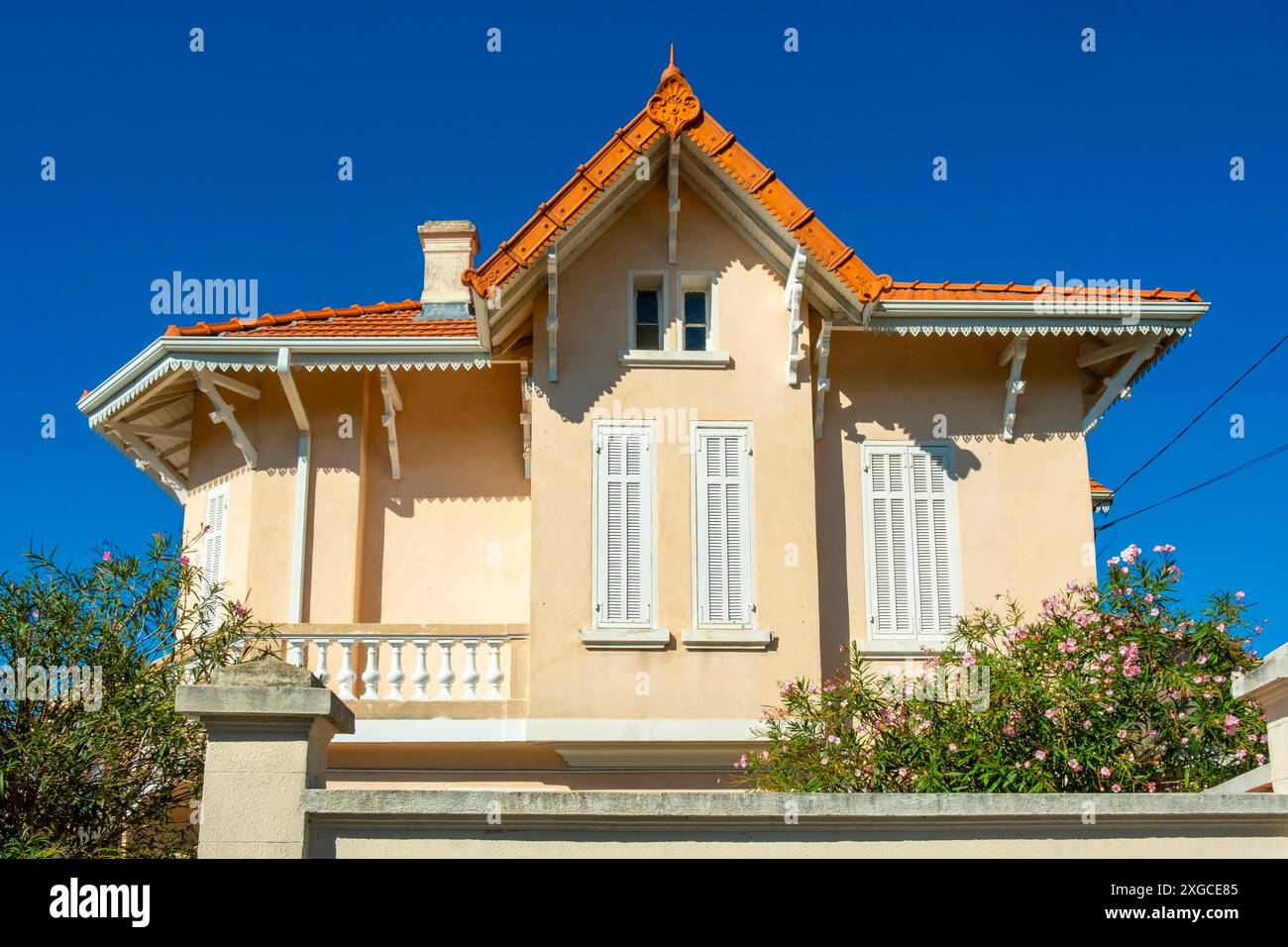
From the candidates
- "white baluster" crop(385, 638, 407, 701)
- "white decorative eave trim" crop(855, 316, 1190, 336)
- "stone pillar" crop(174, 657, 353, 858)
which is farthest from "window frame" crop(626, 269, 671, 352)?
"stone pillar" crop(174, 657, 353, 858)

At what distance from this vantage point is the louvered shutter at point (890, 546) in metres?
15.3

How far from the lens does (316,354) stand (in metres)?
15.5

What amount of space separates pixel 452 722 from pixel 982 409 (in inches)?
256

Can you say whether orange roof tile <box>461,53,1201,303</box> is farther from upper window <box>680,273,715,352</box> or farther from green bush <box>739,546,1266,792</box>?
green bush <box>739,546,1266,792</box>

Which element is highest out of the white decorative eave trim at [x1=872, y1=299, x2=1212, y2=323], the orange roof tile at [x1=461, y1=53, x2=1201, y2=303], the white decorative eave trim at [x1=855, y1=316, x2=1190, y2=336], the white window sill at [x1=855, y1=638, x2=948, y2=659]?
the orange roof tile at [x1=461, y1=53, x2=1201, y2=303]

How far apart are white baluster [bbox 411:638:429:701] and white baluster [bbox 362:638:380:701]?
0.35m

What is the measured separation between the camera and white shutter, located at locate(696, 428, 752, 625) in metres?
14.6

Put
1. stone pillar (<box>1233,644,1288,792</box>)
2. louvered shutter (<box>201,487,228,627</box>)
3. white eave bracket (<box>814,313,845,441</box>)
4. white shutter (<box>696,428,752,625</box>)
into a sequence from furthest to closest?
louvered shutter (<box>201,487,228,627</box>), white eave bracket (<box>814,313,845,441</box>), white shutter (<box>696,428,752,625</box>), stone pillar (<box>1233,644,1288,792</box>)

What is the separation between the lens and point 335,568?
51.6 ft

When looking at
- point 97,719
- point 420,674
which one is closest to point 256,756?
point 97,719

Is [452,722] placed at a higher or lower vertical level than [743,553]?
lower

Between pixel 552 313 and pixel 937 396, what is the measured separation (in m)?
4.32

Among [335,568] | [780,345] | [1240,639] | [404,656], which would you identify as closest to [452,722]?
[404,656]
